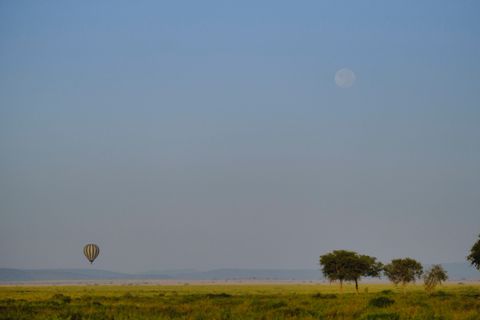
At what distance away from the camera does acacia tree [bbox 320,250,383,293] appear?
119 m

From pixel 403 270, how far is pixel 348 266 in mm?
10929

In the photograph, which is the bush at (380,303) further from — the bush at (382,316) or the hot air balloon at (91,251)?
the hot air balloon at (91,251)

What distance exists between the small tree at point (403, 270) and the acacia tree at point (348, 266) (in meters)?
2.08

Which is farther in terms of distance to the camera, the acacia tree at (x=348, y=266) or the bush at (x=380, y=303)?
the acacia tree at (x=348, y=266)

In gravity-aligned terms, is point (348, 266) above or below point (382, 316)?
above

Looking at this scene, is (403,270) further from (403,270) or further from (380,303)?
(380,303)

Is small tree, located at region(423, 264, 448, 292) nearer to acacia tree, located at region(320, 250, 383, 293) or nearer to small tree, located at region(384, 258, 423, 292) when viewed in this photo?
small tree, located at region(384, 258, 423, 292)

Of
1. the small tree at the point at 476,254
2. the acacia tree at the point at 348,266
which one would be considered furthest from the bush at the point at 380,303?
the acacia tree at the point at 348,266

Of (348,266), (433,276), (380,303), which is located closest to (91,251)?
(348,266)

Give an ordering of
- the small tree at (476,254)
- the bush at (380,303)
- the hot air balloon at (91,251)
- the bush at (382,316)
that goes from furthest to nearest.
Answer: the hot air balloon at (91,251), the small tree at (476,254), the bush at (380,303), the bush at (382,316)

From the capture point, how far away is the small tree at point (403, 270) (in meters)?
121

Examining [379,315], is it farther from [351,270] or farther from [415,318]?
[351,270]

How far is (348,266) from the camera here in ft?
391

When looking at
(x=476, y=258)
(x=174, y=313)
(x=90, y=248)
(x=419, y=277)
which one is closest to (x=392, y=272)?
(x=419, y=277)
